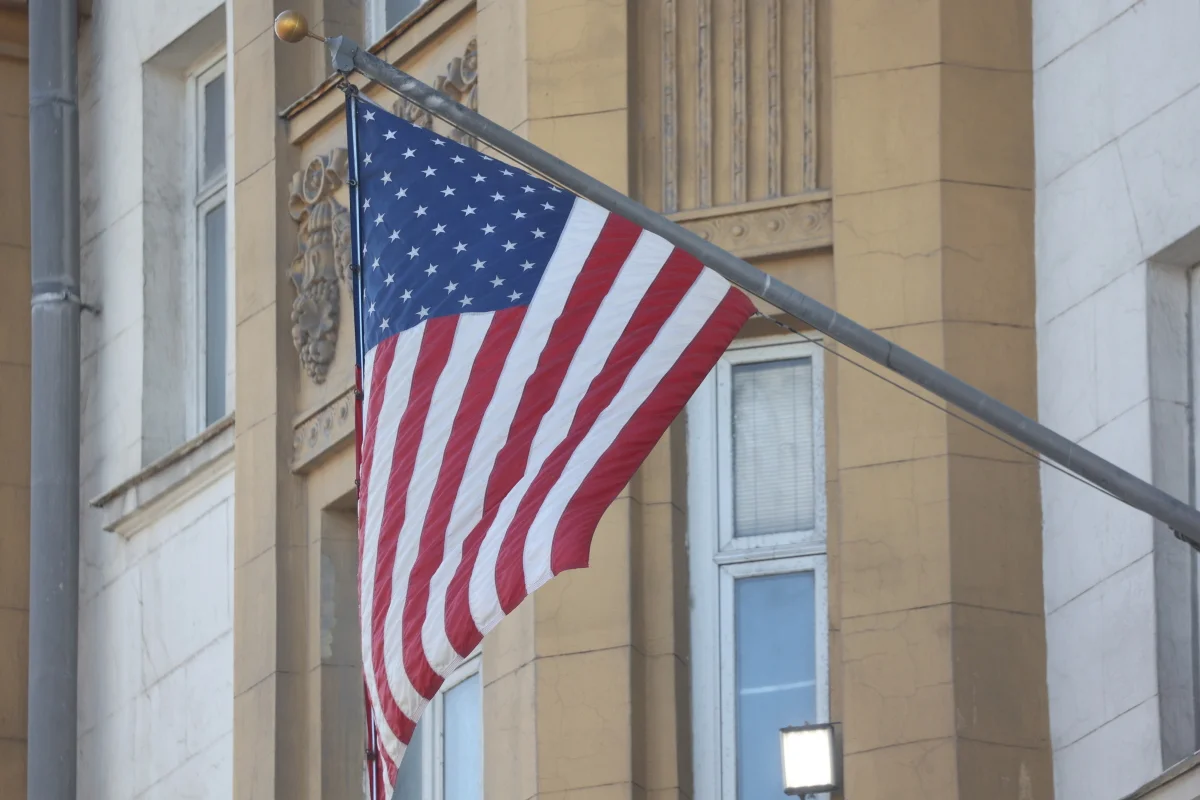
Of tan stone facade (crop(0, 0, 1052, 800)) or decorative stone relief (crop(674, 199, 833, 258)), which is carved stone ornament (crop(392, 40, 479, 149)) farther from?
decorative stone relief (crop(674, 199, 833, 258))

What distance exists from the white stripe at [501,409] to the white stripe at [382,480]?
285 mm

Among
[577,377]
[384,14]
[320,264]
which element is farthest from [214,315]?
[577,377]

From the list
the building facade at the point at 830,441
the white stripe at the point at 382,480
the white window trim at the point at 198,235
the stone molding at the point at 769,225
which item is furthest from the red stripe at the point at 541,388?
the white window trim at the point at 198,235

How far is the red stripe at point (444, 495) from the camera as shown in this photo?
10.9 meters

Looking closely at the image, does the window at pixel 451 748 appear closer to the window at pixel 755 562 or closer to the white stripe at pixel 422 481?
the window at pixel 755 562

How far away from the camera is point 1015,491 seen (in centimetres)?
1254

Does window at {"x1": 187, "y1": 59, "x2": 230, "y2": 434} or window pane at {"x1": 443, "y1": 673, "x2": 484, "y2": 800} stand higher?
window at {"x1": 187, "y1": 59, "x2": 230, "y2": 434}

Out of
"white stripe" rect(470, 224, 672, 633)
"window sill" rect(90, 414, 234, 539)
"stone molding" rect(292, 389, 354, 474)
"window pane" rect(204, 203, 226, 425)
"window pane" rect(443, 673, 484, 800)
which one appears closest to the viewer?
"white stripe" rect(470, 224, 672, 633)

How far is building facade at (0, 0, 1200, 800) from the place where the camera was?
1223cm

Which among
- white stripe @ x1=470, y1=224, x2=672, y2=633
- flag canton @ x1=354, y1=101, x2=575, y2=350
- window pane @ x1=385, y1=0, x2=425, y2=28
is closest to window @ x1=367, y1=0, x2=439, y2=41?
window pane @ x1=385, y1=0, x2=425, y2=28

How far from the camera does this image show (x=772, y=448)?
43.9 feet

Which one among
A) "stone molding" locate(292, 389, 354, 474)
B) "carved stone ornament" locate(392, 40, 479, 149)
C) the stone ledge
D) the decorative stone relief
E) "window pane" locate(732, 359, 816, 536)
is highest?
"carved stone ornament" locate(392, 40, 479, 149)

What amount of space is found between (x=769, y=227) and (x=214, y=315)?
554 cm

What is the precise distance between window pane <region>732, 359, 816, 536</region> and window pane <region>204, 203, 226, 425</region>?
499 cm
